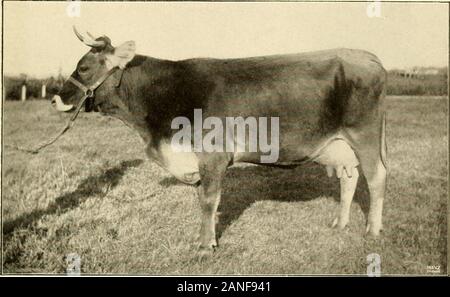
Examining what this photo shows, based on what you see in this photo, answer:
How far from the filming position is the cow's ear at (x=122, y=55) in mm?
4383

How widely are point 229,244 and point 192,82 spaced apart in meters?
1.47

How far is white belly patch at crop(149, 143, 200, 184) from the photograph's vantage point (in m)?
4.42

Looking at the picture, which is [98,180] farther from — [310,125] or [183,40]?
[310,125]

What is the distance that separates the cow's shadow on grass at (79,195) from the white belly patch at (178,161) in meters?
0.81

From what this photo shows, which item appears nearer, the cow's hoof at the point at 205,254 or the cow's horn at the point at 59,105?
the cow's horn at the point at 59,105

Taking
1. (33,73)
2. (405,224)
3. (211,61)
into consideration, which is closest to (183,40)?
(211,61)

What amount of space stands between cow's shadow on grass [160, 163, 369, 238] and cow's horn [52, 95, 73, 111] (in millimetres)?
1246

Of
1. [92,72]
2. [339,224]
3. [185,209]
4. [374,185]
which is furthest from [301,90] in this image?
[92,72]

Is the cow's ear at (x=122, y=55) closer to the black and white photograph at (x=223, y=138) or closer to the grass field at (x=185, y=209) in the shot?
the black and white photograph at (x=223, y=138)

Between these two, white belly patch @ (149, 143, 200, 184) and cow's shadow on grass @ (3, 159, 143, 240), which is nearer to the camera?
white belly patch @ (149, 143, 200, 184)

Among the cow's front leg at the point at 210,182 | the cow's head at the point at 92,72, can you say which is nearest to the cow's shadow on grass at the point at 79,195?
the cow's head at the point at 92,72

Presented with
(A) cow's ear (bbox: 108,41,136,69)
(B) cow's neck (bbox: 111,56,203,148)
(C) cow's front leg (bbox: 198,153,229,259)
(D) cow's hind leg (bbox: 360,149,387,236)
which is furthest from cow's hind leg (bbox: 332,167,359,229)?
(A) cow's ear (bbox: 108,41,136,69)

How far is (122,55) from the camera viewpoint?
4.40 metres

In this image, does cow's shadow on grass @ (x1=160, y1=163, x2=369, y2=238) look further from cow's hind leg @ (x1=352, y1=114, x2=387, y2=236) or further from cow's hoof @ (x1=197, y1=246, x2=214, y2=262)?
cow's hoof @ (x1=197, y1=246, x2=214, y2=262)
